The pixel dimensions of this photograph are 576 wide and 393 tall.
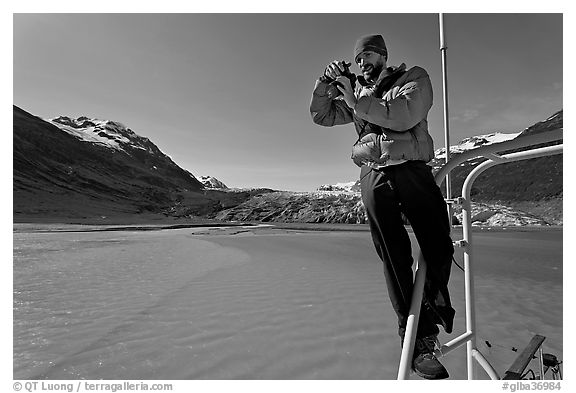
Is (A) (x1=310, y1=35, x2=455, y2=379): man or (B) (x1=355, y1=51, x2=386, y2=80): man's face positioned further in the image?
(B) (x1=355, y1=51, x2=386, y2=80): man's face

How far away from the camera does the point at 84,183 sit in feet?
191

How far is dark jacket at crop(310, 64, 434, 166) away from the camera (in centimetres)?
→ 125

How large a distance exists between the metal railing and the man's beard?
21.4 inches

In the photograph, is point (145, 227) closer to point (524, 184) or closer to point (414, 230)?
point (414, 230)

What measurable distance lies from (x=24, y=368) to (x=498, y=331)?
12.3ft

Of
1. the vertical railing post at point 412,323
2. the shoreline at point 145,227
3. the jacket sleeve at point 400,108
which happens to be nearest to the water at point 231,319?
the vertical railing post at point 412,323

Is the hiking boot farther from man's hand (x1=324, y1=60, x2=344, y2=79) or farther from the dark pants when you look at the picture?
man's hand (x1=324, y1=60, x2=344, y2=79)

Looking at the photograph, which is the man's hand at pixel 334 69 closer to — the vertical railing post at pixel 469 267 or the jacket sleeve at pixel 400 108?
the jacket sleeve at pixel 400 108

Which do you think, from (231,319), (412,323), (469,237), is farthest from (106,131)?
(412,323)

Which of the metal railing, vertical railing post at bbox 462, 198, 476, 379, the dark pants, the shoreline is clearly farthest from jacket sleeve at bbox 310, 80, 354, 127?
the shoreline

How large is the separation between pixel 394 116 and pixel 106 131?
137 meters

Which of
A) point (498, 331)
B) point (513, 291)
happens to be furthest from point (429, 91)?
point (513, 291)

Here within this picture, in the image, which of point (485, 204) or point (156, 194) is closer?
point (485, 204)
